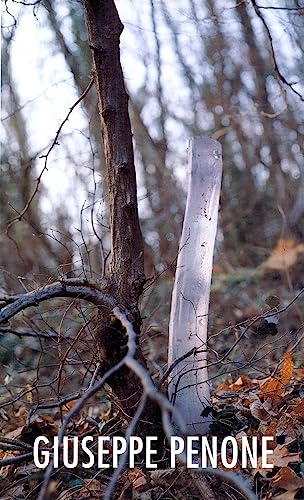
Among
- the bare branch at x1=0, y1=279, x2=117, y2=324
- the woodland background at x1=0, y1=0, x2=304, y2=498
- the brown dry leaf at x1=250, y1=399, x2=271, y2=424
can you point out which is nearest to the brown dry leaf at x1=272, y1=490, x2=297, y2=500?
the brown dry leaf at x1=250, y1=399, x2=271, y2=424

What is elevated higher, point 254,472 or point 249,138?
point 249,138

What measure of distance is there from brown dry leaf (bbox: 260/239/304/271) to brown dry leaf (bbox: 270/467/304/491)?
5276 millimetres

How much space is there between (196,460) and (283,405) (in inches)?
21.7

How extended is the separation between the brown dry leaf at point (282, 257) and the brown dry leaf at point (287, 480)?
5.28 metres

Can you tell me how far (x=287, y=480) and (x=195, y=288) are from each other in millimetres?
807

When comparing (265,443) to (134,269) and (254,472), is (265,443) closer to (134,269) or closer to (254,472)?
(254,472)

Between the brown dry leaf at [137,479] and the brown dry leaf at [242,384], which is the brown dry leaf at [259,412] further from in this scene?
the brown dry leaf at [137,479]

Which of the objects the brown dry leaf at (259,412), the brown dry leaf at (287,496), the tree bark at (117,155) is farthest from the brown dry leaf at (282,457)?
the tree bark at (117,155)

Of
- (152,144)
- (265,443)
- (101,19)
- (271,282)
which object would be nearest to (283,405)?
(265,443)

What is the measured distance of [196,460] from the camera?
96.2 inches

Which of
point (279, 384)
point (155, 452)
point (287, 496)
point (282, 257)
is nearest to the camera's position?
point (287, 496)

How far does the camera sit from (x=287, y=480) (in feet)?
7.49

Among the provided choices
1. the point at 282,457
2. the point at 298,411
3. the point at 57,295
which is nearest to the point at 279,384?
the point at 298,411

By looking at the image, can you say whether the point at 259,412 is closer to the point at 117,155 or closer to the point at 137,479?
the point at 137,479
